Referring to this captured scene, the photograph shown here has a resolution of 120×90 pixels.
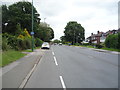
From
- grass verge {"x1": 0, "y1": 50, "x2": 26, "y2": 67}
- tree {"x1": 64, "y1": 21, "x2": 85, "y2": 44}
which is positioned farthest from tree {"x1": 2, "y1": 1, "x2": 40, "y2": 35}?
tree {"x1": 64, "y1": 21, "x2": 85, "y2": 44}

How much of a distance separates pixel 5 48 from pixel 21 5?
121ft

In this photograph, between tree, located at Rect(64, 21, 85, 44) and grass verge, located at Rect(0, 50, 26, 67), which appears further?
tree, located at Rect(64, 21, 85, 44)

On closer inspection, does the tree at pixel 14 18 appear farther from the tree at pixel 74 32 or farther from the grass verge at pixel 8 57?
the tree at pixel 74 32

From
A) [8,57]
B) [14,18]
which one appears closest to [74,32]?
[14,18]

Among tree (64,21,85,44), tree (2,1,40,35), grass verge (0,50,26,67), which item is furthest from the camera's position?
tree (64,21,85,44)

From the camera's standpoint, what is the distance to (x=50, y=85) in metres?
6.35

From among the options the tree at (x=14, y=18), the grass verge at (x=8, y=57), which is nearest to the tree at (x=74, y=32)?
the tree at (x=14, y=18)

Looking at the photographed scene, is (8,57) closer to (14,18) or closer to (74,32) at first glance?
(14,18)

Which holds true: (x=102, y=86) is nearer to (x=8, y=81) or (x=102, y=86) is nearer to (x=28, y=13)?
(x=8, y=81)

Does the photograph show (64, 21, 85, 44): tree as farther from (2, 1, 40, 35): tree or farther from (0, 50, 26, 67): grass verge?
(0, 50, 26, 67): grass verge

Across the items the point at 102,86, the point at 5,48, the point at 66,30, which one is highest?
the point at 66,30

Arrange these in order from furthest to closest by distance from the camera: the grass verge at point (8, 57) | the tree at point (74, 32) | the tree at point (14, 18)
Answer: the tree at point (74, 32), the tree at point (14, 18), the grass verge at point (8, 57)

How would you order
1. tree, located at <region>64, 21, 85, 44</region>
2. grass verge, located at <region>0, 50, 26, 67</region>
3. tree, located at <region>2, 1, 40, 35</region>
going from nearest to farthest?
grass verge, located at <region>0, 50, 26, 67</region>, tree, located at <region>2, 1, 40, 35</region>, tree, located at <region>64, 21, 85, 44</region>

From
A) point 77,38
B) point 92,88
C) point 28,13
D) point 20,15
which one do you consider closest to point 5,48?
point 92,88
